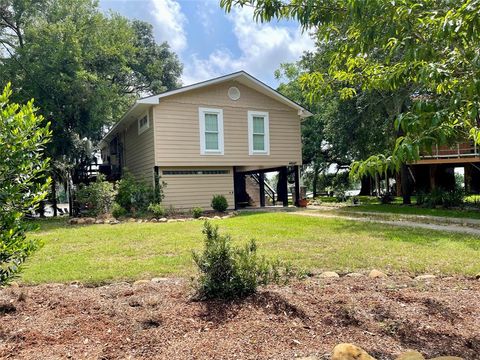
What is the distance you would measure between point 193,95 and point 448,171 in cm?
2095

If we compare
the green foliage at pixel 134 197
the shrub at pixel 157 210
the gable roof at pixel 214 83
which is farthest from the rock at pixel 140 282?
the gable roof at pixel 214 83

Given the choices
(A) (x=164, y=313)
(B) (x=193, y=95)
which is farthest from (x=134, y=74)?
(A) (x=164, y=313)

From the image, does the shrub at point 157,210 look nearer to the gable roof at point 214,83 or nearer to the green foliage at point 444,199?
the gable roof at point 214,83

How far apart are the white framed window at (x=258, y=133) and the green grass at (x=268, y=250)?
6324mm

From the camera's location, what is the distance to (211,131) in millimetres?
15078

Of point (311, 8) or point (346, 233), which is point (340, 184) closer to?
point (346, 233)

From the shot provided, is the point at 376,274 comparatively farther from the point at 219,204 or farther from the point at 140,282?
the point at 219,204

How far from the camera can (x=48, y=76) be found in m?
14.7

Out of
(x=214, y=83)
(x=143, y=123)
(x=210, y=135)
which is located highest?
(x=214, y=83)

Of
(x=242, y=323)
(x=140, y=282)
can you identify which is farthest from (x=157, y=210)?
(x=242, y=323)

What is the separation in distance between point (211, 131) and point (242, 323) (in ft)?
40.6

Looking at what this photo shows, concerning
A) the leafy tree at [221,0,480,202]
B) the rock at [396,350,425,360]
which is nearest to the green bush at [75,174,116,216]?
the leafy tree at [221,0,480,202]

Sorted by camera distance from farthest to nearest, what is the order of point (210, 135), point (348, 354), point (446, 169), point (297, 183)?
point (446, 169) < point (297, 183) < point (210, 135) < point (348, 354)

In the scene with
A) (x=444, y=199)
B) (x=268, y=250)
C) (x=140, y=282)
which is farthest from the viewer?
(x=444, y=199)
